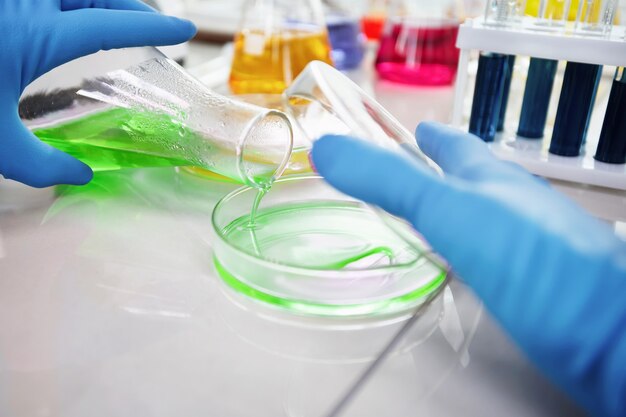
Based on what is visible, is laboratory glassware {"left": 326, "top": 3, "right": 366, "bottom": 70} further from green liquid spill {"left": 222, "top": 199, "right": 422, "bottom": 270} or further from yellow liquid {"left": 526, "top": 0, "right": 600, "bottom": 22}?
green liquid spill {"left": 222, "top": 199, "right": 422, "bottom": 270}

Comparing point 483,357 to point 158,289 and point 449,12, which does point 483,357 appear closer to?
point 158,289

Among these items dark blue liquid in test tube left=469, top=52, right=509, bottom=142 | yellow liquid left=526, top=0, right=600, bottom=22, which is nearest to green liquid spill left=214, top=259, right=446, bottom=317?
dark blue liquid in test tube left=469, top=52, right=509, bottom=142

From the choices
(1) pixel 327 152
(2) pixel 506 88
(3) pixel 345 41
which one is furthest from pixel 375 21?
(1) pixel 327 152

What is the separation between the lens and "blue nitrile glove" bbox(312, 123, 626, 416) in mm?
388

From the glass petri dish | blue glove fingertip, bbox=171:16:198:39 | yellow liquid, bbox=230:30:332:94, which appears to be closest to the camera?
the glass petri dish

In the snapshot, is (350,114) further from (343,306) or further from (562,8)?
(562,8)

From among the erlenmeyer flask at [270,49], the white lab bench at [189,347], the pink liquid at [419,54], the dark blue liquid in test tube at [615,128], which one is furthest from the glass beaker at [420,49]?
the white lab bench at [189,347]

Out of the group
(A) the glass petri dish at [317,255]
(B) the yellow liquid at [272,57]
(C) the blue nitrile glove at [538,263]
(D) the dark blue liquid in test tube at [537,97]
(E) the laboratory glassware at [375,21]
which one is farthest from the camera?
(E) the laboratory glassware at [375,21]

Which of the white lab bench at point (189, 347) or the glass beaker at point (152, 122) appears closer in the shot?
the white lab bench at point (189, 347)

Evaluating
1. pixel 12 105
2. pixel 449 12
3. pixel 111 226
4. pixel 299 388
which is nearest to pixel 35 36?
pixel 12 105

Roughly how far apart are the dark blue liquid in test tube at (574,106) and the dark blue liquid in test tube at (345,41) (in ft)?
1.99

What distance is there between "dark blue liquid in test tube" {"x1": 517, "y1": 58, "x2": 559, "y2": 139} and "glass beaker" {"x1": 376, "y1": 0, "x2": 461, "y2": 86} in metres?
0.38

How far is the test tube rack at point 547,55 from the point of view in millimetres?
733

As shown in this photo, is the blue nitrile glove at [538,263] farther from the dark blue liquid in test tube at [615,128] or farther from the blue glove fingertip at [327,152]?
the dark blue liquid in test tube at [615,128]
